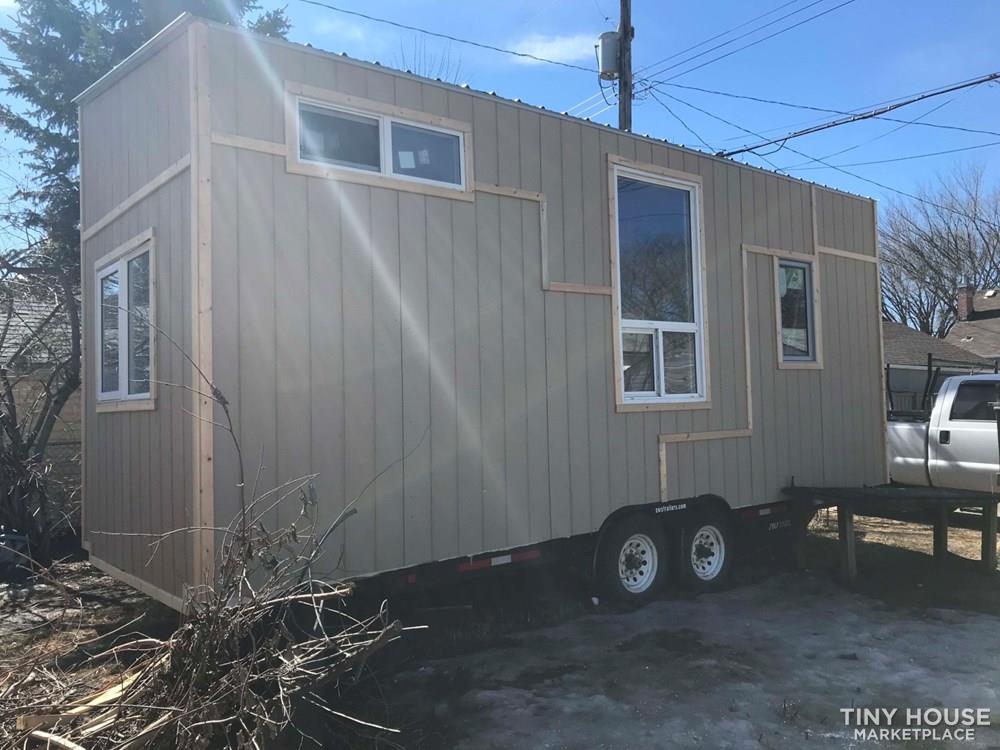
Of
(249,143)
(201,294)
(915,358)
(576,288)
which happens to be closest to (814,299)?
(576,288)

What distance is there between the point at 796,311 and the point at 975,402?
112 inches

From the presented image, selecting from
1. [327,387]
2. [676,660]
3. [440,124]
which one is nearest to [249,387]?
[327,387]

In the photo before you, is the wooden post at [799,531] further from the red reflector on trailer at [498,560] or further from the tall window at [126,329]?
the tall window at [126,329]

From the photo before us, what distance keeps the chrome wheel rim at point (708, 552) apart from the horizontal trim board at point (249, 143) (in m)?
4.41

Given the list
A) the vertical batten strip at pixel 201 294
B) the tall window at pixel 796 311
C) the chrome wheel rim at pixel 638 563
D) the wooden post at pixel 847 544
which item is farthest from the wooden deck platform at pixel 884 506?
the vertical batten strip at pixel 201 294

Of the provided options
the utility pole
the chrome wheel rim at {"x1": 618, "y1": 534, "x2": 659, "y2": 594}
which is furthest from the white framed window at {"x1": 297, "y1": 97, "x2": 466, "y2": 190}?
the utility pole

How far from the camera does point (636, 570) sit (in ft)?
20.1

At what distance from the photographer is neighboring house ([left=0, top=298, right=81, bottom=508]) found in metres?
8.07

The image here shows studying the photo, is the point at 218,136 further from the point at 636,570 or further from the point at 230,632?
the point at 636,570

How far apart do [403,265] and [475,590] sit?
242 centimetres

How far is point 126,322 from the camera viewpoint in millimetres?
5094

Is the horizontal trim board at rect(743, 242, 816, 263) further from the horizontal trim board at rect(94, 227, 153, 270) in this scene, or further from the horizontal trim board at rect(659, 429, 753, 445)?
the horizontal trim board at rect(94, 227, 153, 270)

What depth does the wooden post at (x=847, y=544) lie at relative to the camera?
22.6ft

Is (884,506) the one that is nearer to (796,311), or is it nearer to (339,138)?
(796,311)
